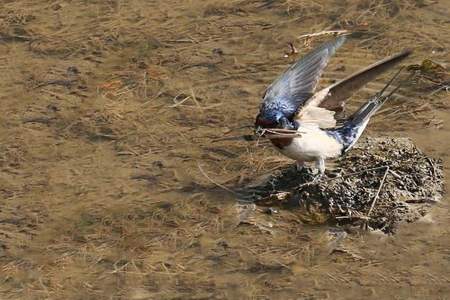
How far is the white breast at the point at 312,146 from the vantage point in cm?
573

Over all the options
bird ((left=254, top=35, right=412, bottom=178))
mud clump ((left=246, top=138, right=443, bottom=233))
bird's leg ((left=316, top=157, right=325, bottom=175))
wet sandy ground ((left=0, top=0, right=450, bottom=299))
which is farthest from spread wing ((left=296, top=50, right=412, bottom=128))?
wet sandy ground ((left=0, top=0, right=450, bottom=299))

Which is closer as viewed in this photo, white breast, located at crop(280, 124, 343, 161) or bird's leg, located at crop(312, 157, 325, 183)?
white breast, located at crop(280, 124, 343, 161)

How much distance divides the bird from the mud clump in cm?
14

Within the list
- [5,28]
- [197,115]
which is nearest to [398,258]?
[197,115]

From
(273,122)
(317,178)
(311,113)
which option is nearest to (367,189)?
(317,178)

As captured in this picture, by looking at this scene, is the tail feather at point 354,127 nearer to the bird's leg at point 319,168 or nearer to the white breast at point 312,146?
the white breast at point 312,146

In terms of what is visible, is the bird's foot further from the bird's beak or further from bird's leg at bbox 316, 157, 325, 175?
the bird's beak

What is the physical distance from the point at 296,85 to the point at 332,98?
0.22m

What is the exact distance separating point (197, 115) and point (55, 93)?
1069 mm

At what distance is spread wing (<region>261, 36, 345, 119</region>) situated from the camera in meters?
5.77

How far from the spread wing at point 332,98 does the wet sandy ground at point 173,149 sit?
565mm

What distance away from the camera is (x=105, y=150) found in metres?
6.64

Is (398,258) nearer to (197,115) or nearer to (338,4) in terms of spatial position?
(197,115)

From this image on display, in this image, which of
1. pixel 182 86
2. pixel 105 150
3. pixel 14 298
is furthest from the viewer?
pixel 182 86
